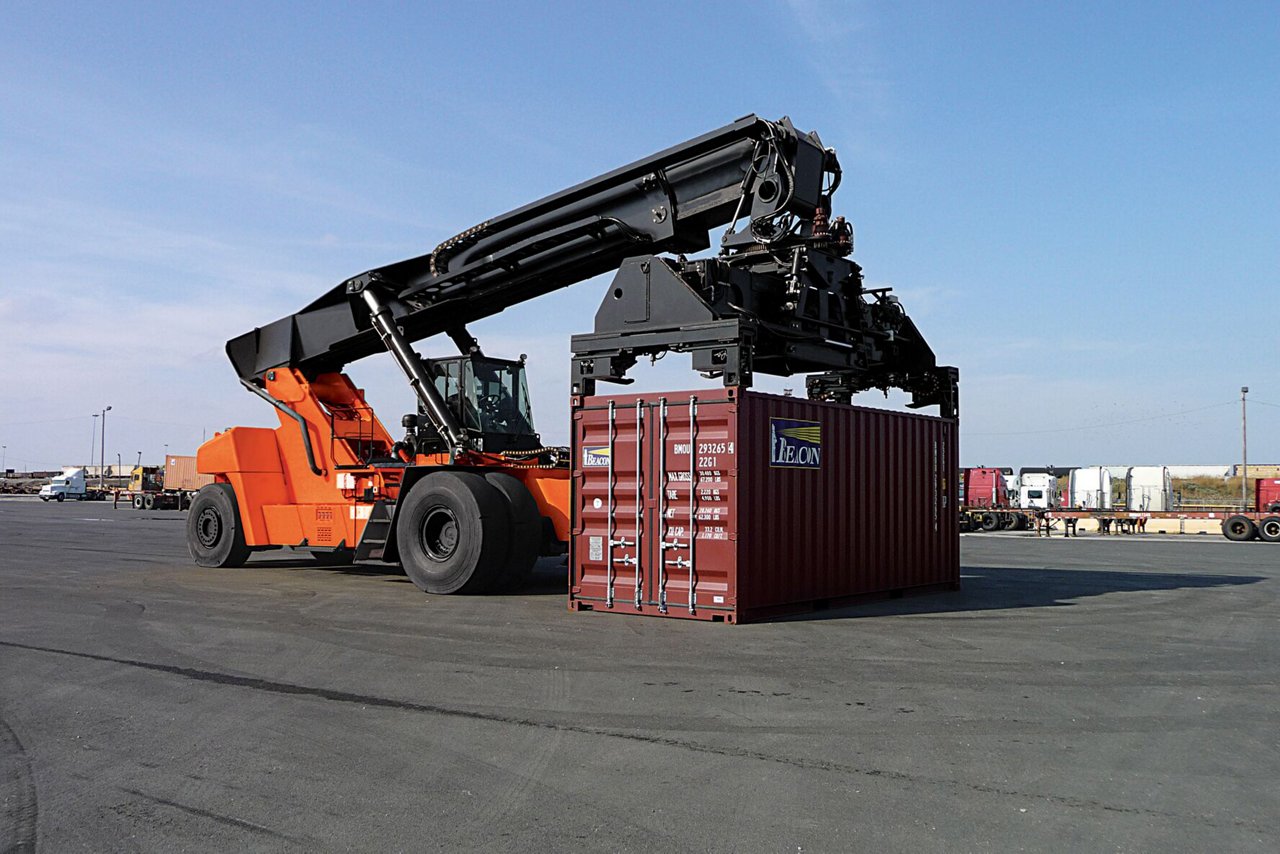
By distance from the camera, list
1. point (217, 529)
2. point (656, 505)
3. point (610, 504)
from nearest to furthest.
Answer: point (656, 505) → point (610, 504) → point (217, 529)

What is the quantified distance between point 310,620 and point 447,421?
4398mm

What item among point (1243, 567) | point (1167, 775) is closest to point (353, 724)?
point (1167, 775)

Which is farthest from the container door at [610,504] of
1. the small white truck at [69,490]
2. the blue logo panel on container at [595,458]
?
the small white truck at [69,490]

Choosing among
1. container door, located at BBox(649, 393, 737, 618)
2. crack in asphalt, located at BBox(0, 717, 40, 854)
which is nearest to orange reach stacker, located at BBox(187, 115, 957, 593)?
container door, located at BBox(649, 393, 737, 618)

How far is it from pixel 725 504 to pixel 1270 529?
31.1 meters

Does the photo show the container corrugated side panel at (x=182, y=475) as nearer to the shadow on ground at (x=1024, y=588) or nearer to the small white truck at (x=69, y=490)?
the small white truck at (x=69, y=490)

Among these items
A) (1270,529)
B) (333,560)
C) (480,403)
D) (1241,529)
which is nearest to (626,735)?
(480,403)

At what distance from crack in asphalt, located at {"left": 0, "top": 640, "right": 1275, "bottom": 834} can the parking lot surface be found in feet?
0.08

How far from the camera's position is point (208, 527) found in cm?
1855

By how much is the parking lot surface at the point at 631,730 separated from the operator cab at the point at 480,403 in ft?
12.3

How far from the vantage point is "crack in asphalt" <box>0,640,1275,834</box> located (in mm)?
5031

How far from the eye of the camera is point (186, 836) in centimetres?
464

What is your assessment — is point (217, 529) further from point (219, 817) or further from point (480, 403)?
point (219, 817)

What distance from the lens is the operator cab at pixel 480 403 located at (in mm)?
15641
